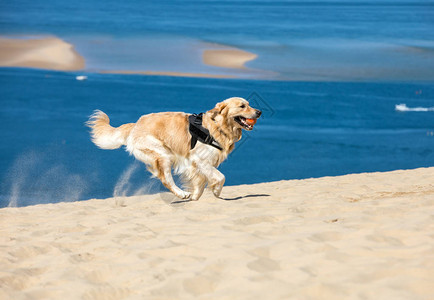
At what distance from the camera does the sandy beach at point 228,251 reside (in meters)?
4.13

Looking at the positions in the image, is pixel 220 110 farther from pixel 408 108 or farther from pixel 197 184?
pixel 408 108

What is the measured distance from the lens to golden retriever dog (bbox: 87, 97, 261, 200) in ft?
25.8

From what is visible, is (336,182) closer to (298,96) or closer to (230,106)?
(230,106)

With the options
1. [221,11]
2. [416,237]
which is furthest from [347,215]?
[221,11]

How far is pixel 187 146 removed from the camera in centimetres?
802

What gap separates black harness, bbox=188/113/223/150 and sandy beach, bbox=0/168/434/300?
977 mm

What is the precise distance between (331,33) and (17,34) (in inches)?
835

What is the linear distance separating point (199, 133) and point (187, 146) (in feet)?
0.92

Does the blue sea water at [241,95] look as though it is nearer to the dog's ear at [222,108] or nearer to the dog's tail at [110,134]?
the dog's ear at [222,108]

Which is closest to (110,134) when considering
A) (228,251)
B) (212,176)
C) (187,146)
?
(187,146)

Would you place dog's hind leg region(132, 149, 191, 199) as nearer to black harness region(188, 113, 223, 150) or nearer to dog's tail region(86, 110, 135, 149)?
dog's tail region(86, 110, 135, 149)

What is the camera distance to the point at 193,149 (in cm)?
802

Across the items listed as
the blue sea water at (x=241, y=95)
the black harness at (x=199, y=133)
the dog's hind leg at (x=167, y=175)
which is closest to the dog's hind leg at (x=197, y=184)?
the dog's hind leg at (x=167, y=175)

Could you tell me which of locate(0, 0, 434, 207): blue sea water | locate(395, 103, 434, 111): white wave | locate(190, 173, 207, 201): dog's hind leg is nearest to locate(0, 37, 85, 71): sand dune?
locate(0, 0, 434, 207): blue sea water
